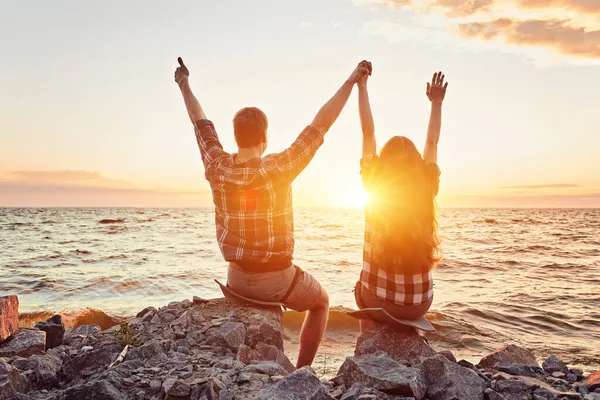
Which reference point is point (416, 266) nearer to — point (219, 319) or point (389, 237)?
point (389, 237)

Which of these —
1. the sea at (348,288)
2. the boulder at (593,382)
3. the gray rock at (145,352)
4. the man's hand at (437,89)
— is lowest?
the sea at (348,288)

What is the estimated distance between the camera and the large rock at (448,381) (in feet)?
10.5

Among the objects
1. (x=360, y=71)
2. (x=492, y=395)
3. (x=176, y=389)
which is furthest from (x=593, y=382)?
(x=360, y=71)

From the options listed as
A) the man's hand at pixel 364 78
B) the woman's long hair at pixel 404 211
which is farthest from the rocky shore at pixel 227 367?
the man's hand at pixel 364 78

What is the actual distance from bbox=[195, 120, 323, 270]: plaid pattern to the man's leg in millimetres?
656

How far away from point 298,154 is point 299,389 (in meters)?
2.16

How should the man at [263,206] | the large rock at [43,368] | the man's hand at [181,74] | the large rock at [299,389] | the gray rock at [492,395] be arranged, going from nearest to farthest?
the large rock at [299,389] < the gray rock at [492,395] < the large rock at [43,368] < the man at [263,206] < the man's hand at [181,74]

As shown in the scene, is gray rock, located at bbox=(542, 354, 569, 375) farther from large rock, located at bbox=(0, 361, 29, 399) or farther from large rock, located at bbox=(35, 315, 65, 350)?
large rock, located at bbox=(35, 315, 65, 350)

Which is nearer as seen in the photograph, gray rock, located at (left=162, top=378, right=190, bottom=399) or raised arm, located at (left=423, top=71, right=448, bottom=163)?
gray rock, located at (left=162, top=378, right=190, bottom=399)

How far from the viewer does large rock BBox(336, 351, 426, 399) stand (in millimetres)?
3197

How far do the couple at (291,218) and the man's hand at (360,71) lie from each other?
0.11 meters

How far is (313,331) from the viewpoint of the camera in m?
4.57

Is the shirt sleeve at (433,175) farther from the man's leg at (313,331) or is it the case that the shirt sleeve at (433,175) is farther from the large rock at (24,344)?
the large rock at (24,344)

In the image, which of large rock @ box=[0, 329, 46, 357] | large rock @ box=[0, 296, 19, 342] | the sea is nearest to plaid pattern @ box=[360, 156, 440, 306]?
the sea
